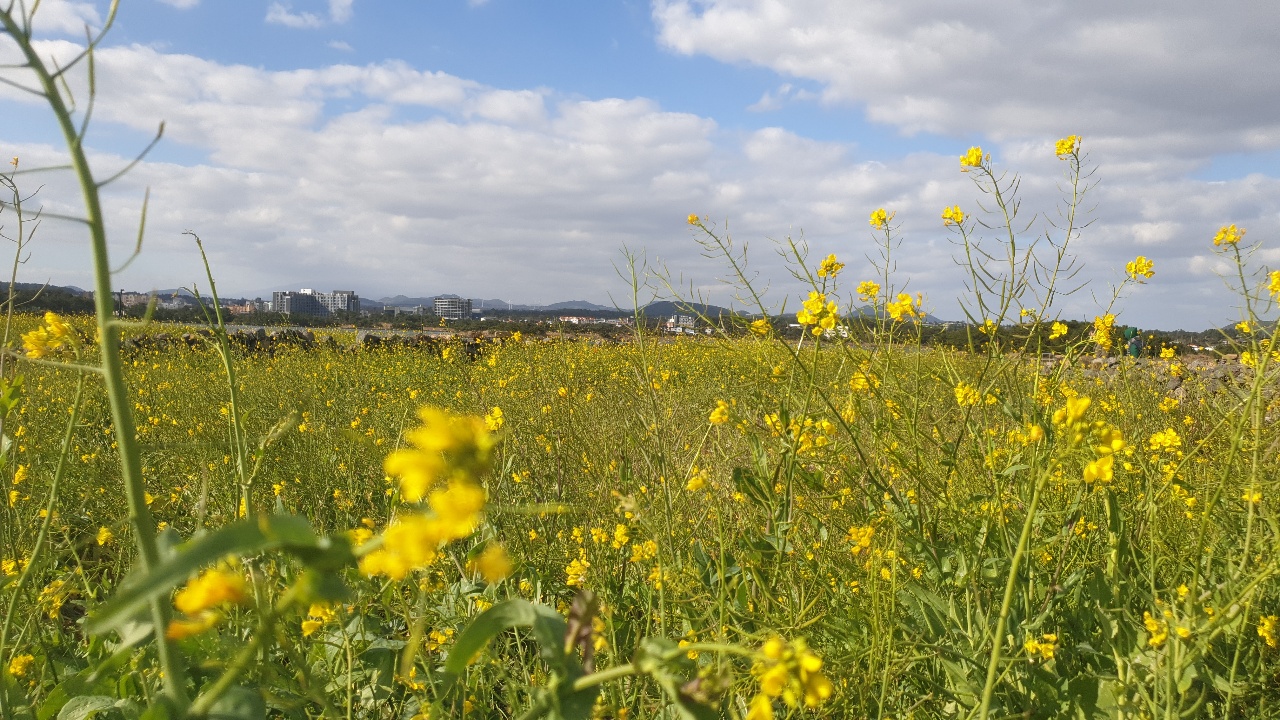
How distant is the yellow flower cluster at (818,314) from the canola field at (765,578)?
0.07ft

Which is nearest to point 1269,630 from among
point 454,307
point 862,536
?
point 862,536

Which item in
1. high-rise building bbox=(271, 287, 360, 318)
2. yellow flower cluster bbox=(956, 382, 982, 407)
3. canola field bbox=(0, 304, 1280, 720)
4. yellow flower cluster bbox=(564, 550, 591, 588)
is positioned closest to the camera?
canola field bbox=(0, 304, 1280, 720)

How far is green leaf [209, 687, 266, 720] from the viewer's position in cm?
53

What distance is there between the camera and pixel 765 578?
1.96 metres

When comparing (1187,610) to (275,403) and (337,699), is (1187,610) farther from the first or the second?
(275,403)

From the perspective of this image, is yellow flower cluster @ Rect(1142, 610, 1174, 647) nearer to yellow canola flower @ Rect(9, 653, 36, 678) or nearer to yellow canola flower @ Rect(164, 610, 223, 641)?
yellow canola flower @ Rect(164, 610, 223, 641)

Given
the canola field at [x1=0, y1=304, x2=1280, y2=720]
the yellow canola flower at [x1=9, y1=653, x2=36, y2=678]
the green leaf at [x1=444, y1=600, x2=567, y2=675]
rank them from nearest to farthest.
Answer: the green leaf at [x1=444, y1=600, x2=567, y2=675]
the canola field at [x1=0, y1=304, x2=1280, y2=720]
the yellow canola flower at [x1=9, y1=653, x2=36, y2=678]

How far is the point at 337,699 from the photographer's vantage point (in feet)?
5.22

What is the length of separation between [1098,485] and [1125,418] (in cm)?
144

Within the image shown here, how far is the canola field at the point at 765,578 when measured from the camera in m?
0.64

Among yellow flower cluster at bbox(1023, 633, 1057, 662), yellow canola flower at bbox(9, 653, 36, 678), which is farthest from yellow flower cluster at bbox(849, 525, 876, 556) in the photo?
yellow canola flower at bbox(9, 653, 36, 678)

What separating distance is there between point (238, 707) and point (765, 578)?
5.18 ft

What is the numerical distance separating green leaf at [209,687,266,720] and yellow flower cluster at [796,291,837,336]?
5.10ft

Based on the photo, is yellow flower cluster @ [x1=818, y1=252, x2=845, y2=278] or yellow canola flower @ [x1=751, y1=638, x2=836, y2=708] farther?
yellow flower cluster @ [x1=818, y1=252, x2=845, y2=278]
